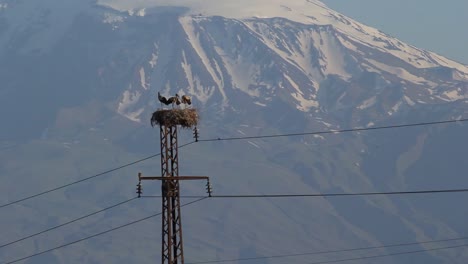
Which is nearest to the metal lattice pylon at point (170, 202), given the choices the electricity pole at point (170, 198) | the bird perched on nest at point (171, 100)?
the electricity pole at point (170, 198)

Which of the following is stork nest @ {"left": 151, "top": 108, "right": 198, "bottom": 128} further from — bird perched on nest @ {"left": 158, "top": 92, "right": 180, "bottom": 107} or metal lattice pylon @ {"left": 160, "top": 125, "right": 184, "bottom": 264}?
bird perched on nest @ {"left": 158, "top": 92, "right": 180, "bottom": 107}

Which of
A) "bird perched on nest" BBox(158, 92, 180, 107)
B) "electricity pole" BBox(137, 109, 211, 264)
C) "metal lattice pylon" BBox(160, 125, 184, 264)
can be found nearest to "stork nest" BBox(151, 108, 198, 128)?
"electricity pole" BBox(137, 109, 211, 264)

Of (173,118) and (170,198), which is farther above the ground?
(173,118)

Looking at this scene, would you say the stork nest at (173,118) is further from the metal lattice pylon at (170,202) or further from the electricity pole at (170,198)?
the metal lattice pylon at (170,202)

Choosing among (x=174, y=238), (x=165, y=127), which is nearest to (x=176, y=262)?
(x=174, y=238)

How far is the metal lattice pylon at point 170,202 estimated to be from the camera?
52125mm

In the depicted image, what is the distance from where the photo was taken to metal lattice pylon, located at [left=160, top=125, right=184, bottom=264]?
52125mm

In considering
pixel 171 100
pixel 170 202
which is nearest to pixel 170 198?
pixel 170 202

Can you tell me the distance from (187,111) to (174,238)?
4.17 m

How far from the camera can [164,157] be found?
2082 inches

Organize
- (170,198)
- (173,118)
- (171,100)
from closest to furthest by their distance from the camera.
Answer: (170,198), (173,118), (171,100)

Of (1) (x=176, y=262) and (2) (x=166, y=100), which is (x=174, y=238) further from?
(2) (x=166, y=100)

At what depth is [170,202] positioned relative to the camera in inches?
2064

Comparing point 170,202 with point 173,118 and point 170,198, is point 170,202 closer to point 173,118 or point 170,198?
point 170,198
